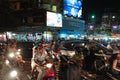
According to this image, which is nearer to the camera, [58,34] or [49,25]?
[49,25]

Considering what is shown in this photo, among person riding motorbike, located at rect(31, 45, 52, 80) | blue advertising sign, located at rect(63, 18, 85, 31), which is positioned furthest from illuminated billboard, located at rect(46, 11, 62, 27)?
person riding motorbike, located at rect(31, 45, 52, 80)

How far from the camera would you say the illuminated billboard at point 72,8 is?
5853 cm

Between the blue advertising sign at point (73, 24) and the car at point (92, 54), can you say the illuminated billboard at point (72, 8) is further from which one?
the car at point (92, 54)

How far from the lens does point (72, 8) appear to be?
2408 inches

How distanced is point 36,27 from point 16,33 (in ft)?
26.6

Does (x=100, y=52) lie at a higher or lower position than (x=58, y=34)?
higher

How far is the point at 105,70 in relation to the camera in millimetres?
11164

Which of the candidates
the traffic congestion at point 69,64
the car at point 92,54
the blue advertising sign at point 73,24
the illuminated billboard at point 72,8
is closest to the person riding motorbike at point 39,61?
the traffic congestion at point 69,64

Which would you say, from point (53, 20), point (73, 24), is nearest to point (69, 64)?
point (53, 20)

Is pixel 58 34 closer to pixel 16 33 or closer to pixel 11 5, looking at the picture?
pixel 16 33

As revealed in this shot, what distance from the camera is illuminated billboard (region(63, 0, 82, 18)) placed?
58.5 m

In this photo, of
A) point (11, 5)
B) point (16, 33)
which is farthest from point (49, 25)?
point (11, 5)

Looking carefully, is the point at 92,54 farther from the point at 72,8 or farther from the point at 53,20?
the point at 72,8

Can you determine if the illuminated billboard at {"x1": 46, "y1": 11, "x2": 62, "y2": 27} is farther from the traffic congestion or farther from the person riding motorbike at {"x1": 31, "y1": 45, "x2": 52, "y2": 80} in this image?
the person riding motorbike at {"x1": 31, "y1": 45, "x2": 52, "y2": 80}
